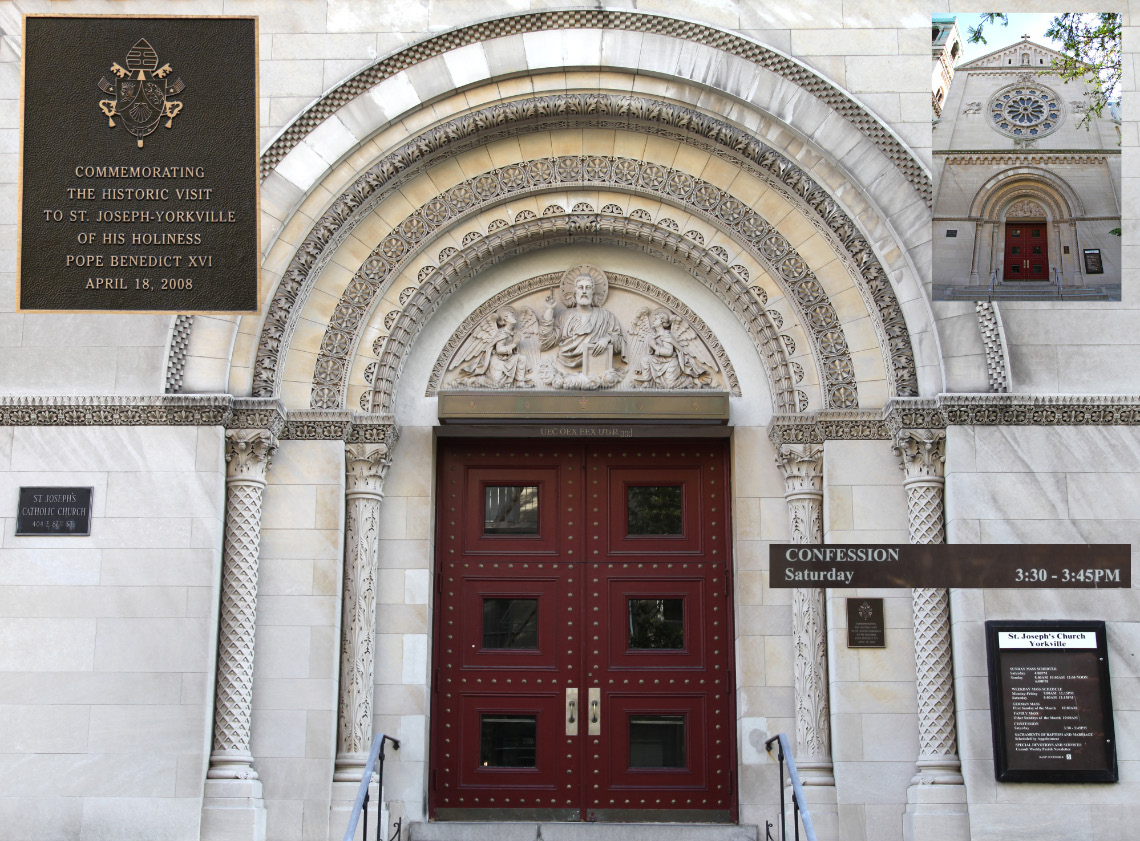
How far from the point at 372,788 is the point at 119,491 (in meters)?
3.46

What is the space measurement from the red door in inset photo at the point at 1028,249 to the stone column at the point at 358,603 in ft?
19.8

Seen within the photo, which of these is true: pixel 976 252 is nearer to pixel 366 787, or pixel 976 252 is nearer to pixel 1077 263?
pixel 1077 263

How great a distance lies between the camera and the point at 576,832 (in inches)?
468

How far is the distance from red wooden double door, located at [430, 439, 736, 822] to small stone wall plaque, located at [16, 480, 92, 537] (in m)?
3.25

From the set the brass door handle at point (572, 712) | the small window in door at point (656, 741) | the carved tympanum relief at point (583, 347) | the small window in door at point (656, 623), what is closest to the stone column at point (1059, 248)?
the carved tympanum relief at point (583, 347)

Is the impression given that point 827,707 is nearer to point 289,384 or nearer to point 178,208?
point 289,384

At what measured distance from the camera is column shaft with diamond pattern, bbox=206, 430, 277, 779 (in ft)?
38.8

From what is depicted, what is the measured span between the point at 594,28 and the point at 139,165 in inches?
176

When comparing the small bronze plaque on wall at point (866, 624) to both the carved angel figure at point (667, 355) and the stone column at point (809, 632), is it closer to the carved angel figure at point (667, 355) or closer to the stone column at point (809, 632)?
the stone column at point (809, 632)

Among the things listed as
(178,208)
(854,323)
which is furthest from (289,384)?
(854,323)

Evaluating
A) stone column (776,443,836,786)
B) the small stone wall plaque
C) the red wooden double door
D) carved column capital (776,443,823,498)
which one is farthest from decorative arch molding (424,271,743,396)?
the small stone wall plaque

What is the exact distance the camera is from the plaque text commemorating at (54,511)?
473 inches

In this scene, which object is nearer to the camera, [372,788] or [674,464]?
[372,788]

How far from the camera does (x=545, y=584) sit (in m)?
13.1
